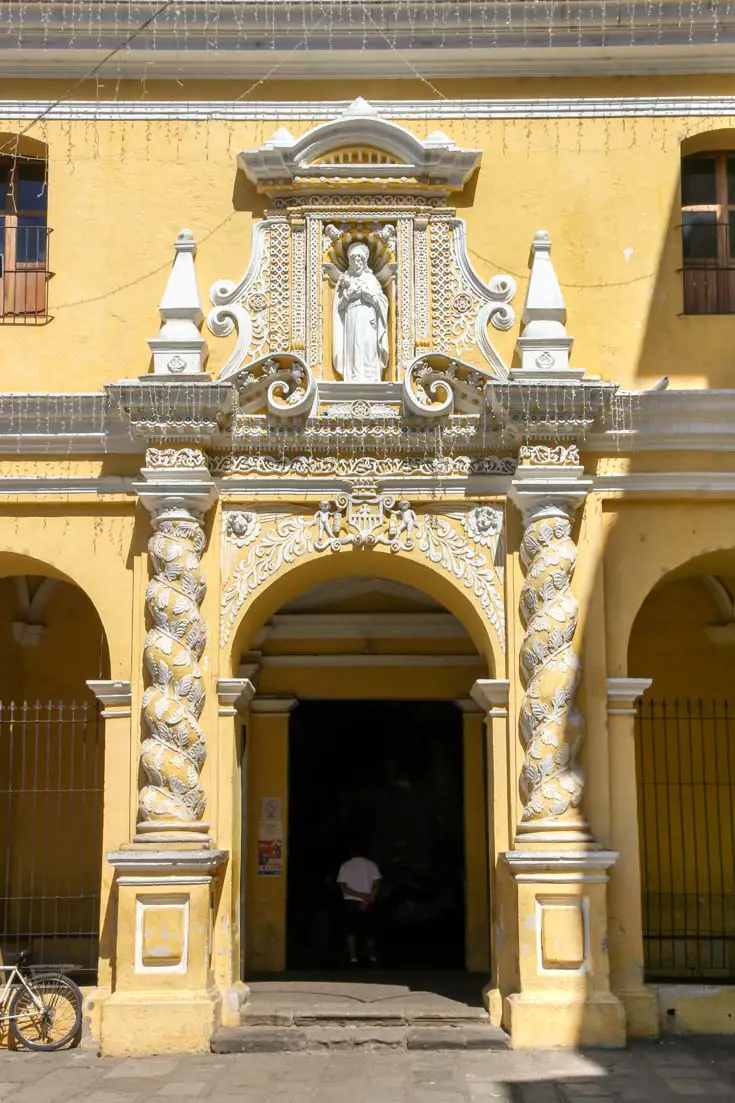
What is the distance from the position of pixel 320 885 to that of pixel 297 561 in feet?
16.4

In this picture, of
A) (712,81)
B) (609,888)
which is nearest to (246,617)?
(609,888)

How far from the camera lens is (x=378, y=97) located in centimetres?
1372

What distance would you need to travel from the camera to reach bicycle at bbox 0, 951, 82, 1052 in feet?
39.0

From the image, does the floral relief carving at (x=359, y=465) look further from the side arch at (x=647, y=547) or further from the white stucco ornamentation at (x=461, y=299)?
the side arch at (x=647, y=547)

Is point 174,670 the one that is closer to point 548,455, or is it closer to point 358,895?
point 548,455

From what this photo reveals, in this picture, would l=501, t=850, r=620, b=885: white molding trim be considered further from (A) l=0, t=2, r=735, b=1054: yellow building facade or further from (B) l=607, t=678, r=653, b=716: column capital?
(B) l=607, t=678, r=653, b=716: column capital

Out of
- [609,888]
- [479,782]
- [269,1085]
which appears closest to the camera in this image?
[269,1085]

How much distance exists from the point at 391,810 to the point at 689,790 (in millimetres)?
3630

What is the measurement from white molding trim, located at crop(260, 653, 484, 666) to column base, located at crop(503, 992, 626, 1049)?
477 centimetres

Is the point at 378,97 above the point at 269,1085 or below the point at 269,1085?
above

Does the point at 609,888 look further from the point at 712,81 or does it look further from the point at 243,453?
the point at 712,81

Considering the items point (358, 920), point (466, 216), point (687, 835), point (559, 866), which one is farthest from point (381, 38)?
point (358, 920)

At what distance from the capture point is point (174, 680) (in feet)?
40.6

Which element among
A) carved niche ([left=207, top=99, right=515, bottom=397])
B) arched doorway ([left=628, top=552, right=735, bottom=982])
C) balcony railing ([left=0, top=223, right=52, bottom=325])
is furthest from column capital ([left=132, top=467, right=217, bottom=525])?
arched doorway ([left=628, top=552, right=735, bottom=982])
